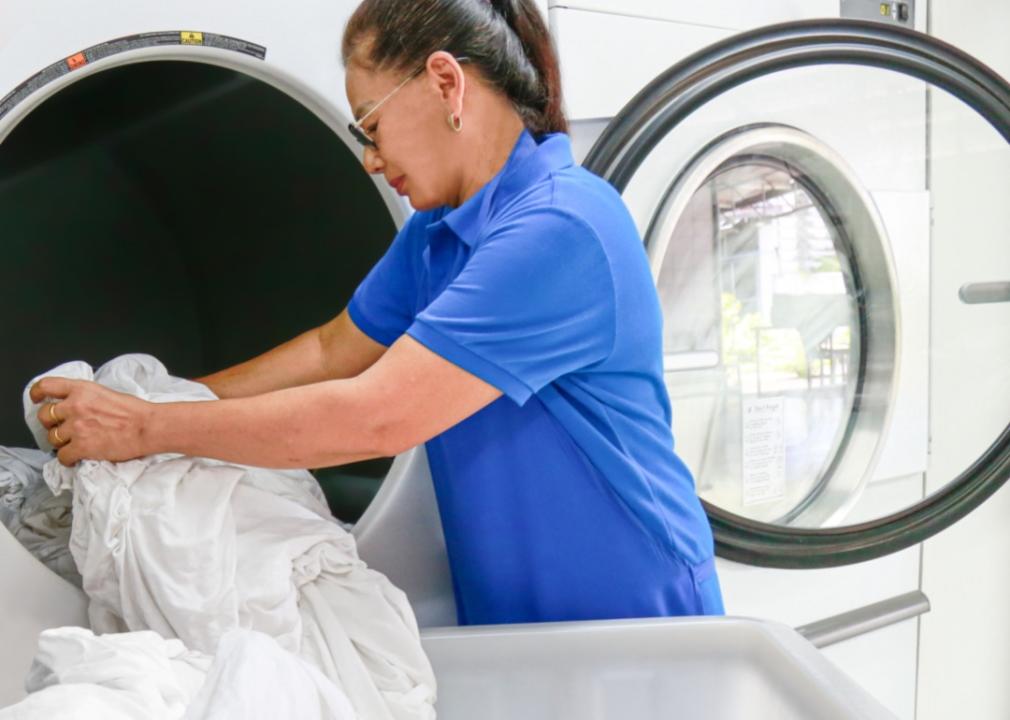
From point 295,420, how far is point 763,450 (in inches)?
32.8

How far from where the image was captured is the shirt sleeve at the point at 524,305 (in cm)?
78

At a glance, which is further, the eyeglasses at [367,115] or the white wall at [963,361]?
the white wall at [963,361]

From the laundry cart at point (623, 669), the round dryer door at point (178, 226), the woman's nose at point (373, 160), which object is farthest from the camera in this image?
the round dryer door at point (178, 226)

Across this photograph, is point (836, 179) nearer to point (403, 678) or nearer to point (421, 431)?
point (421, 431)

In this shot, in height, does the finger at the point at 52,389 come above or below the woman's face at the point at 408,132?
below

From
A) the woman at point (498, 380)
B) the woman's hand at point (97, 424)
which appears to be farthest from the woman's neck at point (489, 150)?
the woman's hand at point (97, 424)

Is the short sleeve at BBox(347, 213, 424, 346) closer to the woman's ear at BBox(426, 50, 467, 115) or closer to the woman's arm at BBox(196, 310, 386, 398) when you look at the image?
the woman's arm at BBox(196, 310, 386, 398)

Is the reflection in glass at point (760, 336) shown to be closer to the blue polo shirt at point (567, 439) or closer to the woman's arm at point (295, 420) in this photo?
the blue polo shirt at point (567, 439)

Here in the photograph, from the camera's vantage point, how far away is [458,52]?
0.88 meters

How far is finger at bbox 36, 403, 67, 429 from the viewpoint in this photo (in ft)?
2.64

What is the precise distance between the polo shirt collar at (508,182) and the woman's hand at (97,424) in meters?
0.34

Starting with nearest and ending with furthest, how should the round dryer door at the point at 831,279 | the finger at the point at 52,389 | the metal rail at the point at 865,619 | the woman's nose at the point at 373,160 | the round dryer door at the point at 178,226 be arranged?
the finger at the point at 52,389 → the woman's nose at the point at 373,160 → the round dryer door at the point at 831,279 → the round dryer door at the point at 178,226 → the metal rail at the point at 865,619

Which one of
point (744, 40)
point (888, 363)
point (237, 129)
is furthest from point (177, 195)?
point (888, 363)

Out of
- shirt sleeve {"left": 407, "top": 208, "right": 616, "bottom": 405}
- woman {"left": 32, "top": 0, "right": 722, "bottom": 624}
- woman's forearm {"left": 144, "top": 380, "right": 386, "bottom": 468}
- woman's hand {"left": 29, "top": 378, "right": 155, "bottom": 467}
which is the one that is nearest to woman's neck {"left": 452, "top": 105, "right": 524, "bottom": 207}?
woman {"left": 32, "top": 0, "right": 722, "bottom": 624}
